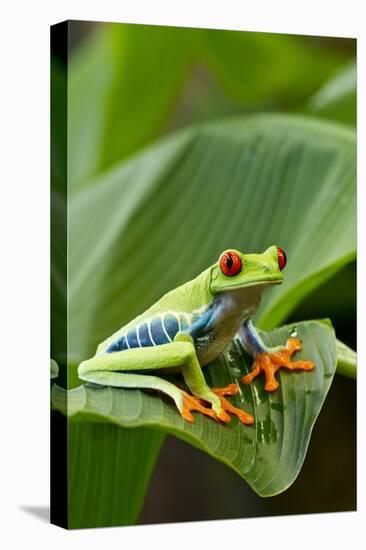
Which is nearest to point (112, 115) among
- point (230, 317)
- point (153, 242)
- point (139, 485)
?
point (153, 242)

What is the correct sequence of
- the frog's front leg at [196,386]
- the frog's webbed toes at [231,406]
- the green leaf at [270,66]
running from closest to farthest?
the frog's front leg at [196,386]
the frog's webbed toes at [231,406]
the green leaf at [270,66]

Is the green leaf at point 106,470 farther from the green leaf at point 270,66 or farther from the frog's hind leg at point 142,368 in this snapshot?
the green leaf at point 270,66

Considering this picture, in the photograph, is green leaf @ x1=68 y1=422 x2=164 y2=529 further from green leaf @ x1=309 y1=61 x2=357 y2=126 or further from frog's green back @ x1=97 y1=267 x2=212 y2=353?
green leaf @ x1=309 y1=61 x2=357 y2=126

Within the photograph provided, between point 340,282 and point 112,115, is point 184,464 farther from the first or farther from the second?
point 112,115

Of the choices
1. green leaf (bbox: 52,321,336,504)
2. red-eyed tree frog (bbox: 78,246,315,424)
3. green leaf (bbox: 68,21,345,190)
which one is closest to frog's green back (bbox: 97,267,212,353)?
red-eyed tree frog (bbox: 78,246,315,424)

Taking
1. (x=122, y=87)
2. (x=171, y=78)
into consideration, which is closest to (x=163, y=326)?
(x=122, y=87)

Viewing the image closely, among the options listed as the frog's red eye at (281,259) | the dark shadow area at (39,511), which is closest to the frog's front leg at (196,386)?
the frog's red eye at (281,259)

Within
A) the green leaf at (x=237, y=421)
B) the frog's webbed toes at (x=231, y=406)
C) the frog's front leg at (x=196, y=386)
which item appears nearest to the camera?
the green leaf at (x=237, y=421)

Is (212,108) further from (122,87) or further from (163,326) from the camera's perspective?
(163,326)
